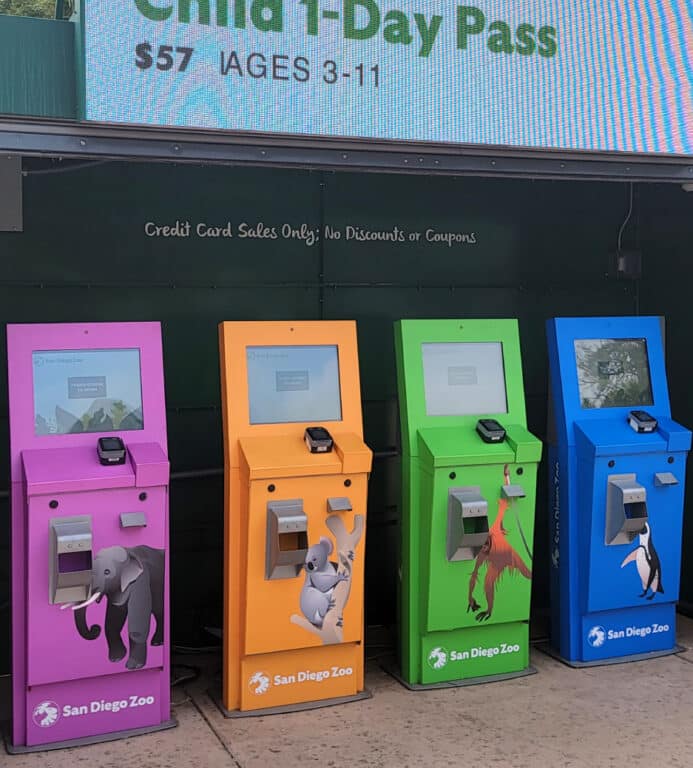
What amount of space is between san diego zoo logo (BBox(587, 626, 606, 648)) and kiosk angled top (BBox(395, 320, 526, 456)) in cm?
109

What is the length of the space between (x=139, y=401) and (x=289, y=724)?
149 centimetres

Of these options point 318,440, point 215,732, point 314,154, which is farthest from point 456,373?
point 215,732

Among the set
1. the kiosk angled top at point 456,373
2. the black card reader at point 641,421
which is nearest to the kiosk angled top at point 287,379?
the kiosk angled top at point 456,373

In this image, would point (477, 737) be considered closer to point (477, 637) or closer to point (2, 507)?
point (477, 637)

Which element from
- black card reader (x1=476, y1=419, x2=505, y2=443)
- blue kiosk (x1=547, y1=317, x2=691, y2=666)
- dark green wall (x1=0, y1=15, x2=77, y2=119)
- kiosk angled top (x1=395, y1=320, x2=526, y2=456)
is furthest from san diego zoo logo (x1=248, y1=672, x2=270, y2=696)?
dark green wall (x1=0, y1=15, x2=77, y2=119)

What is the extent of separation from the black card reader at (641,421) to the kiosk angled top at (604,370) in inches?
1.6

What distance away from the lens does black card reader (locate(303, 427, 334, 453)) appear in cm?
423

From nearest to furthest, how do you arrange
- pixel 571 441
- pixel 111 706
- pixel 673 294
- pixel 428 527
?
pixel 111 706
pixel 428 527
pixel 571 441
pixel 673 294

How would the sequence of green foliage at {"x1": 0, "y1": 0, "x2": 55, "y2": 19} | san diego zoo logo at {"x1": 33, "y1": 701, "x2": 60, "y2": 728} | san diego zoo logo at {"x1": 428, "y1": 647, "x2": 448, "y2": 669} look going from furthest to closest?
green foliage at {"x1": 0, "y1": 0, "x2": 55, "y2": 19} → san diego zoo logo at {"x1": 428, "y1": 647, "x2": 448, "y2": 669} → san diego zoo logo at {"x1": 33, "y1": 701, "x2": 60, "y2": 728}

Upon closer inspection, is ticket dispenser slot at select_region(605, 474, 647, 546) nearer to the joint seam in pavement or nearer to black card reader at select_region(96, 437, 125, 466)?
the joint seam in pavement

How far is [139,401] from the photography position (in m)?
4.17

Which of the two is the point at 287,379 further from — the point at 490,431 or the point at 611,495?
the point at 611,495

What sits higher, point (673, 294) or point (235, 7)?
point (235, 7)

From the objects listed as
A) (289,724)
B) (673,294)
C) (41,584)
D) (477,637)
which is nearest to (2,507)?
(41,584)
